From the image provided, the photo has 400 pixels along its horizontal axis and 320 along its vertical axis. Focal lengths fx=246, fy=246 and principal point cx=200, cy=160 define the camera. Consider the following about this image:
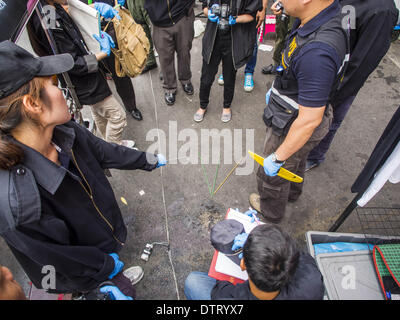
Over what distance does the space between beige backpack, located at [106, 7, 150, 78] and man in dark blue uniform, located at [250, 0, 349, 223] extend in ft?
5.49

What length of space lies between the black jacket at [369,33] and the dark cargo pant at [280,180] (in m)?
0.53

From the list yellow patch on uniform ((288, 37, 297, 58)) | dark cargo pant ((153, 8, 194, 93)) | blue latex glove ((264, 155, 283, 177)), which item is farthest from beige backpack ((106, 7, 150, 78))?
blue latex glove ((264, 155, 283, 177))

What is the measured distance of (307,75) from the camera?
1.56 metres

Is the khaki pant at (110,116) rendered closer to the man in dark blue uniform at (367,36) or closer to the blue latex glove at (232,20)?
the blue latex glove at (232,20)

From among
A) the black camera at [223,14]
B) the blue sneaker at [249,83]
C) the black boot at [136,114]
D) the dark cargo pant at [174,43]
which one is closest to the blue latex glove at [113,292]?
the black boot at [136,114]

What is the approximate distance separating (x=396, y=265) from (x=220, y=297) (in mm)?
1449

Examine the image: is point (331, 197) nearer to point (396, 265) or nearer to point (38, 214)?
point (396, 265)

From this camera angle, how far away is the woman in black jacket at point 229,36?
9.21ft

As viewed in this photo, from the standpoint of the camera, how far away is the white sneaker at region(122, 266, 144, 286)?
244cm

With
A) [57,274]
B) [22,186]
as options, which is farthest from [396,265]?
[22,186]

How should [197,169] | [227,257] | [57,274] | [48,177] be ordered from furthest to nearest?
[197,169] < [227,257] < [57,274] < [48,177]

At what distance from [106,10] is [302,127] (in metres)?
2.39

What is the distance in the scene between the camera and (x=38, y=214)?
124 cm

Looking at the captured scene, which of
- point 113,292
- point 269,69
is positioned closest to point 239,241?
point 113,292
